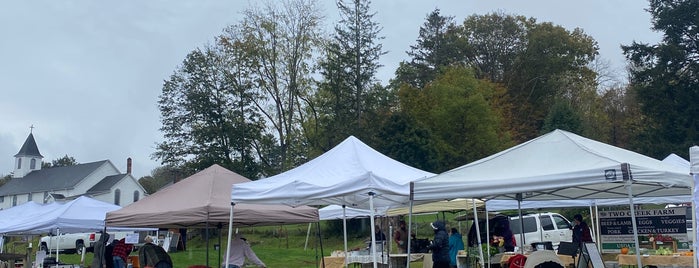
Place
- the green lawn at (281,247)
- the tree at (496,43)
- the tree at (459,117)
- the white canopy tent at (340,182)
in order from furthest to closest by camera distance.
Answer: the tree at (496,43) → the tree at (459,117) → the green lawn at (281,247) → the white canopy tent at (340,182)

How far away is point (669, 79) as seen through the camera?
129 ft

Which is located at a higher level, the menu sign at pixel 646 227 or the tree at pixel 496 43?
the tree at pixel 496 43

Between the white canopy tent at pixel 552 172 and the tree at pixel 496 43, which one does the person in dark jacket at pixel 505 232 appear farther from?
the tree at pixel 496 43

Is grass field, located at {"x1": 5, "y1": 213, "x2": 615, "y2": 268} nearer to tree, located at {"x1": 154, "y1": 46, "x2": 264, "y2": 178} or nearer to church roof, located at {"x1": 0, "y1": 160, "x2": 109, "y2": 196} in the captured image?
tree, located at {"x1": 154, "y1": 46, "x2": 264, "y2": 178}

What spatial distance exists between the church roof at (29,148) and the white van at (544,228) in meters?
71.3

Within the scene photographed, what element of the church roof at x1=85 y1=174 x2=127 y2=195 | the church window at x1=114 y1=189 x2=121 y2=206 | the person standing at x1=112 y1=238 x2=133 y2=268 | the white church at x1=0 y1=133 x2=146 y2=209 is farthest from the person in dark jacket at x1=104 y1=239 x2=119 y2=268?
the church window at x1=114 y1=189 x2=121 y2=206

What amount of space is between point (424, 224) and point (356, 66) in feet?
35.6

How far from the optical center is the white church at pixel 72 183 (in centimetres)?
6931

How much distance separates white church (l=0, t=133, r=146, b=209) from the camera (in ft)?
227

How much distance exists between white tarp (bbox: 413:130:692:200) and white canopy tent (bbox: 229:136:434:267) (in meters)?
0.90

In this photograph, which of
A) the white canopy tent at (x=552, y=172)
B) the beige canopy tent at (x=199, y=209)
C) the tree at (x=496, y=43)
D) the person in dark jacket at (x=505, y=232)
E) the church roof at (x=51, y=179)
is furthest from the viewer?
the church roof at (x=51, y=179)

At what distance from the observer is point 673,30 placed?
4022cm

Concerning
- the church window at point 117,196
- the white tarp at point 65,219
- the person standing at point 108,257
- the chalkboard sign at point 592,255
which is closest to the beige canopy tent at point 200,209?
the person standing at point 108,257

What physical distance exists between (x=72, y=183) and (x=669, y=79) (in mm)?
56830
